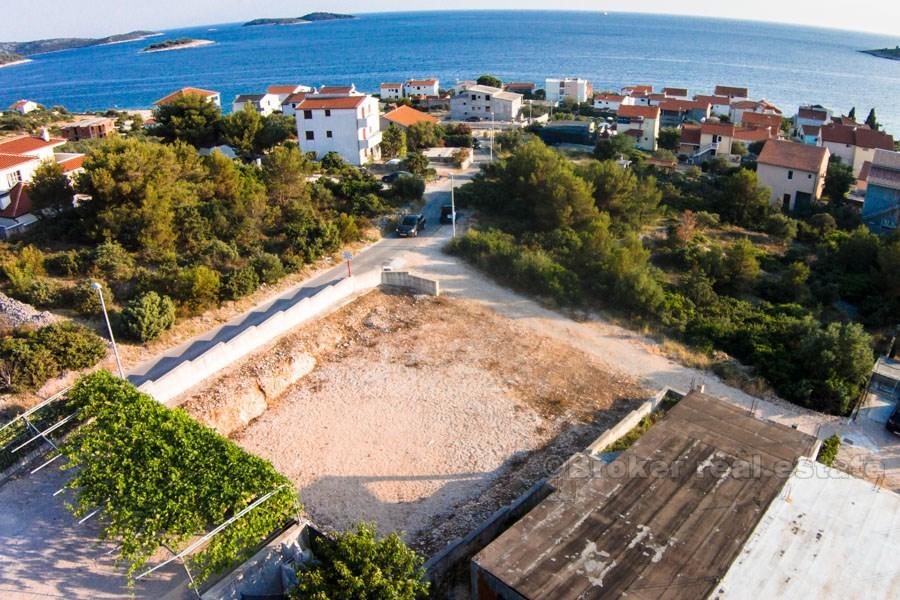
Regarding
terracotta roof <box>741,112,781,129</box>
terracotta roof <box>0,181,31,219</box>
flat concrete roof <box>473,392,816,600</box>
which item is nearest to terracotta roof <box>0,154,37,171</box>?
terracotta roof <box>0,181,31,219</box>

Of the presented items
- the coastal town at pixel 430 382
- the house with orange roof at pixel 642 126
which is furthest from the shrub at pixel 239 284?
the house with orange roof at pixel 642 126

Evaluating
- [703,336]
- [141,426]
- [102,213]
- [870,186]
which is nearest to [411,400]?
[141,426]

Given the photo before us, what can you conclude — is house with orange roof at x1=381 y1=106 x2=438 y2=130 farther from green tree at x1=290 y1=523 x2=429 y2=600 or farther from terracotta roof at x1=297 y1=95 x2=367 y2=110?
green tree at x1=290 y1=523 x2=429 y2=600

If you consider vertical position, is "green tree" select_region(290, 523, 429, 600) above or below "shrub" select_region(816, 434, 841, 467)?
above

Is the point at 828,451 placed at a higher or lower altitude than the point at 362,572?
lower

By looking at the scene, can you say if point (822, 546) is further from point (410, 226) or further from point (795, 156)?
point (795, 156)

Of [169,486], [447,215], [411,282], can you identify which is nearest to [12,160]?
[447,215]
